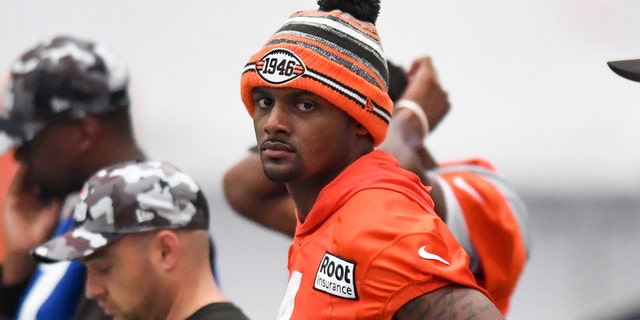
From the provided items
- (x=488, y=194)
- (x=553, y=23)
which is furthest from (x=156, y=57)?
(x=488, y=194)

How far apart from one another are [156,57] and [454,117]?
1.06 meters

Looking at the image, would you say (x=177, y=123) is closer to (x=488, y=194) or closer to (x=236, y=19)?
(x=236, y=19)

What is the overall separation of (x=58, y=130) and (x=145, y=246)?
104 centimetres

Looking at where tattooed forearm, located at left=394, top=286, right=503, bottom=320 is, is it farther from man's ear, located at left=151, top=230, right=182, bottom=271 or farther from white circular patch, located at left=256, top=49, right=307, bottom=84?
man's ear, located at left=151, top=230, right=182, bottom=271

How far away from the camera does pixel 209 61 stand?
482cm

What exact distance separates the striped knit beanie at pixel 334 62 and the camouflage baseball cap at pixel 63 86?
1.52 m

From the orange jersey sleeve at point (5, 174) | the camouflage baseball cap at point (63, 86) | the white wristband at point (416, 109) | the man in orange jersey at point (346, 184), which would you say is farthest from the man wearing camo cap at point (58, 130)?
the man in orange jersey at point (346, 184)

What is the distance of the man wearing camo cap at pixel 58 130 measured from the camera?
404 cm

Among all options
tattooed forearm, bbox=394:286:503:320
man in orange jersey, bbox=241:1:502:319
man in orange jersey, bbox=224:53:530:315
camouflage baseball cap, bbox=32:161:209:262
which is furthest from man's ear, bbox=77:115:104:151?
tattooed forearm, bbox=394:286:503:320

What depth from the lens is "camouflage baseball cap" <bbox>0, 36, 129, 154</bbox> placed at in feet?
13.3

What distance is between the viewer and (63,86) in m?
4.05

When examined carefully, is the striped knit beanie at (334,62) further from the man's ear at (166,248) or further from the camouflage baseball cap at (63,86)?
the camouflage baseball cap at (63,86)

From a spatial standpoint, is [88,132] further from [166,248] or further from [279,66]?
[279,66]

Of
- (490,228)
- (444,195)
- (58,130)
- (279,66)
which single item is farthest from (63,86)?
(279,66)
